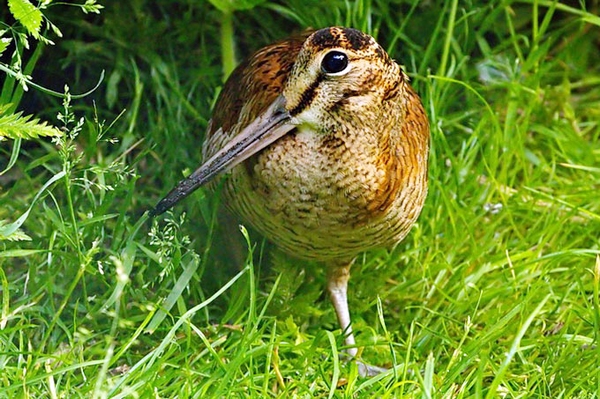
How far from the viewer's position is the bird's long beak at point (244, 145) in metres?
2.57

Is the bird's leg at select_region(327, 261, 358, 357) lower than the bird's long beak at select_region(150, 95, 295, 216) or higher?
lower

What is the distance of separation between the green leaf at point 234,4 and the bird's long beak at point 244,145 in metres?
0.94

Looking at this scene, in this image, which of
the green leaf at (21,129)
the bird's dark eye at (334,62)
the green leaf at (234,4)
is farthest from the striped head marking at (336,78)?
the green leaf at (234,4)

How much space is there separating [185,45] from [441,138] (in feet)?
3.77

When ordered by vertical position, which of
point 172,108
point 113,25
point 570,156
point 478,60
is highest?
point 113,25

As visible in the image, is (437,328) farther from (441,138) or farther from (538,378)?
(441,138)

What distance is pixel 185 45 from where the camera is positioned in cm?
402

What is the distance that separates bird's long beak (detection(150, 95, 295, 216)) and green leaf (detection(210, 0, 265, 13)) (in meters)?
0.94

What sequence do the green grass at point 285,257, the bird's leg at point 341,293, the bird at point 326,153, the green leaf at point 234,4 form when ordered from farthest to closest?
the green leaf at point 234,4 → the bird's leg at point 341,293 → the green grass at point 285,257 → the bird at point 326,153

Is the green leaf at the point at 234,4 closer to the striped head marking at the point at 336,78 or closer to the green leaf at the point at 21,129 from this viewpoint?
the striped head marking at the point at 336,78

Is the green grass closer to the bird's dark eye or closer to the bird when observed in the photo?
the bird

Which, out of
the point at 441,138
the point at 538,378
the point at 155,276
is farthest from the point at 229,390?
the point at 441,138

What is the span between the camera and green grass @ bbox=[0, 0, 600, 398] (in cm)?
261

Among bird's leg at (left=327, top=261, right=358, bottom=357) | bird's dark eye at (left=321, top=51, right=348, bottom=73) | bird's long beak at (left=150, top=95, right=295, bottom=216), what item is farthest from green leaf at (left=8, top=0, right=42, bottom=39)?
bird's leg at (left=327, top=261, right=358, bottom=357)
